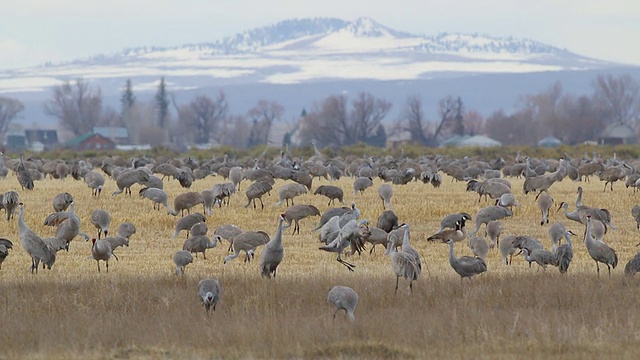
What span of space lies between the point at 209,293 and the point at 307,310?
1201 mm

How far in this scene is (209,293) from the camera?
1191cm

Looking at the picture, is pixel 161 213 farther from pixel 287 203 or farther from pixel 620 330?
pixel 620 330

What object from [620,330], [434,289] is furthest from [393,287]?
[620,330]

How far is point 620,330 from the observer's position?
1078cm

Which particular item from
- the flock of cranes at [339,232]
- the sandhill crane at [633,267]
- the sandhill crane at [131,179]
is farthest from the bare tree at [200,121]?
the sandhill crane at [633,267]

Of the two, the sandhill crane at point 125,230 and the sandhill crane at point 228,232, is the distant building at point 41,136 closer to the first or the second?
the sandhill crane at point 125,230

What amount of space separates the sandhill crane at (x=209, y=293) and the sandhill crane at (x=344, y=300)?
4.14ft

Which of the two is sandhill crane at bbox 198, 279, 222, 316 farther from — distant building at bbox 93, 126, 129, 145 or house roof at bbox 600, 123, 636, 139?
distant building at bbox 93, 126, 129, 145

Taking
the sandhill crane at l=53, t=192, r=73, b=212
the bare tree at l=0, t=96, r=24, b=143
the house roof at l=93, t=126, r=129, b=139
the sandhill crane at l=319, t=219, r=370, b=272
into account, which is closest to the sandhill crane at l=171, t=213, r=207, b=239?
the sandhill crane at l=53, t=192, r=73, b=212

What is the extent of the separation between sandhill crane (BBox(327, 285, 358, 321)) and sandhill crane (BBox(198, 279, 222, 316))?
4.14 feet

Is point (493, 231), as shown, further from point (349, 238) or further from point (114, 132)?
point (114, 132)

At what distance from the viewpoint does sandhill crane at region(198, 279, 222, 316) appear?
11.9m

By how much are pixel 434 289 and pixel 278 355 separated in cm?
388

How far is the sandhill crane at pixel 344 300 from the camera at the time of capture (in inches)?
456
